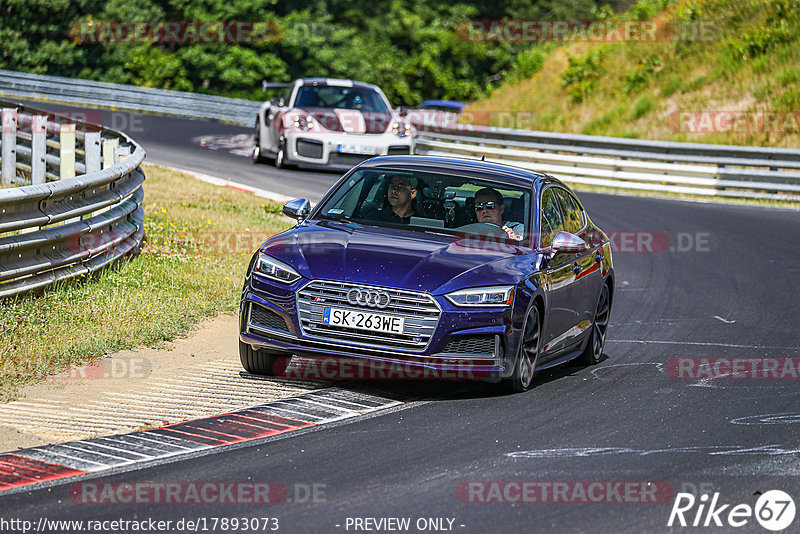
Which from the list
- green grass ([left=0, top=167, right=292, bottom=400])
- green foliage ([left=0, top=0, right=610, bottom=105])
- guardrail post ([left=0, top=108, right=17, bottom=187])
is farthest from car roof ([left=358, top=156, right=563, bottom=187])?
green foliage ([left=0, top=0, right=610, bottom=105])

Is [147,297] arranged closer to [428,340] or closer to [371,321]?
[371,321]

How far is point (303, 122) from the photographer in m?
23.1

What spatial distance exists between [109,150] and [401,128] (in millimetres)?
9064

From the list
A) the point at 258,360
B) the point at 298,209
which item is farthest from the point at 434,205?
the point at 258,360

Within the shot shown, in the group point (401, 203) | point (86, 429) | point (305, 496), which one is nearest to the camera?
point (305, 496)

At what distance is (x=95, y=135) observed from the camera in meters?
15.1

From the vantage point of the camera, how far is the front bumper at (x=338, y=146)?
22.9m

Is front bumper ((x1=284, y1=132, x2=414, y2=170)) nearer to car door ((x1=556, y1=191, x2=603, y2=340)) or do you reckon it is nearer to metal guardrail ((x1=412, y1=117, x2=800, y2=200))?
metal guardrail ((x1=412, y1=117, x2=800, y2=200))

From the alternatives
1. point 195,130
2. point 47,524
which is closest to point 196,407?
point 47,524

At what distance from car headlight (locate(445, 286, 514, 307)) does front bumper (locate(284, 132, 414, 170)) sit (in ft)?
48.6

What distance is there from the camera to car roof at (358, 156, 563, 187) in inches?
370

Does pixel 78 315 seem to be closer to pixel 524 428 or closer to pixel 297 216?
pixel 297 216

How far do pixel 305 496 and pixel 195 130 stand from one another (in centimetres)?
2810

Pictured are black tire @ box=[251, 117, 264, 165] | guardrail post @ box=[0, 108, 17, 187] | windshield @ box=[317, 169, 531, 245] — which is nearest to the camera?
windshield @ box=[317, 169, 531, 245]
